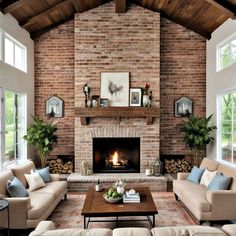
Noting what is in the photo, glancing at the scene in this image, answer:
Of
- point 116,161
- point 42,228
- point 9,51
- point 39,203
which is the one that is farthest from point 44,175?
A: point 42,228

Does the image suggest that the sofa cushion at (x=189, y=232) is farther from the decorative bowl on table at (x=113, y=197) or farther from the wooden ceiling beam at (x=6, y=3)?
the wooden ceiling beam at (x=6, y=3)

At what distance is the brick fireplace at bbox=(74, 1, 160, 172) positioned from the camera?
21.5 ft

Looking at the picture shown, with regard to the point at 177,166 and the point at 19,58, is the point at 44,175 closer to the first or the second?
the point at 19,58

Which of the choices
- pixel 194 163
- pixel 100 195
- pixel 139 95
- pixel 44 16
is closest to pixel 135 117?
pixel 139 95

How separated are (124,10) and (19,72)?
2837mm

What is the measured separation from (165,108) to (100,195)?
10.8 ft

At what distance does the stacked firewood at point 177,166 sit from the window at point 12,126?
11.5 feet

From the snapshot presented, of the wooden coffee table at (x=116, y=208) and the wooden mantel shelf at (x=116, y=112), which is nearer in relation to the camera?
the wooden coffee table at (x=116, y=208)

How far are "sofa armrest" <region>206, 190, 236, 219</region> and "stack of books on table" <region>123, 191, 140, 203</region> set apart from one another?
1090 millimetres

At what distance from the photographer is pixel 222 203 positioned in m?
4.00

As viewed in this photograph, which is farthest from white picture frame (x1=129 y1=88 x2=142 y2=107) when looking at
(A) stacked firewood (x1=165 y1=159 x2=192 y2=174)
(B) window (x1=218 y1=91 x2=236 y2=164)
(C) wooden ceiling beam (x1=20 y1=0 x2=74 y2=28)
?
(C) wooden ceiling beam (x1=20 y1=0 x2=74 y2=28)

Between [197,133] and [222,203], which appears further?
[197,133]

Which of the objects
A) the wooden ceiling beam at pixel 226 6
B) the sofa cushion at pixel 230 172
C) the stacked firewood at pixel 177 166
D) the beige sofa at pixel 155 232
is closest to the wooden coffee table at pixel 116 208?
the sofa cushion at pixel 230 172

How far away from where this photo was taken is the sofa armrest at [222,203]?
13.1 ft
